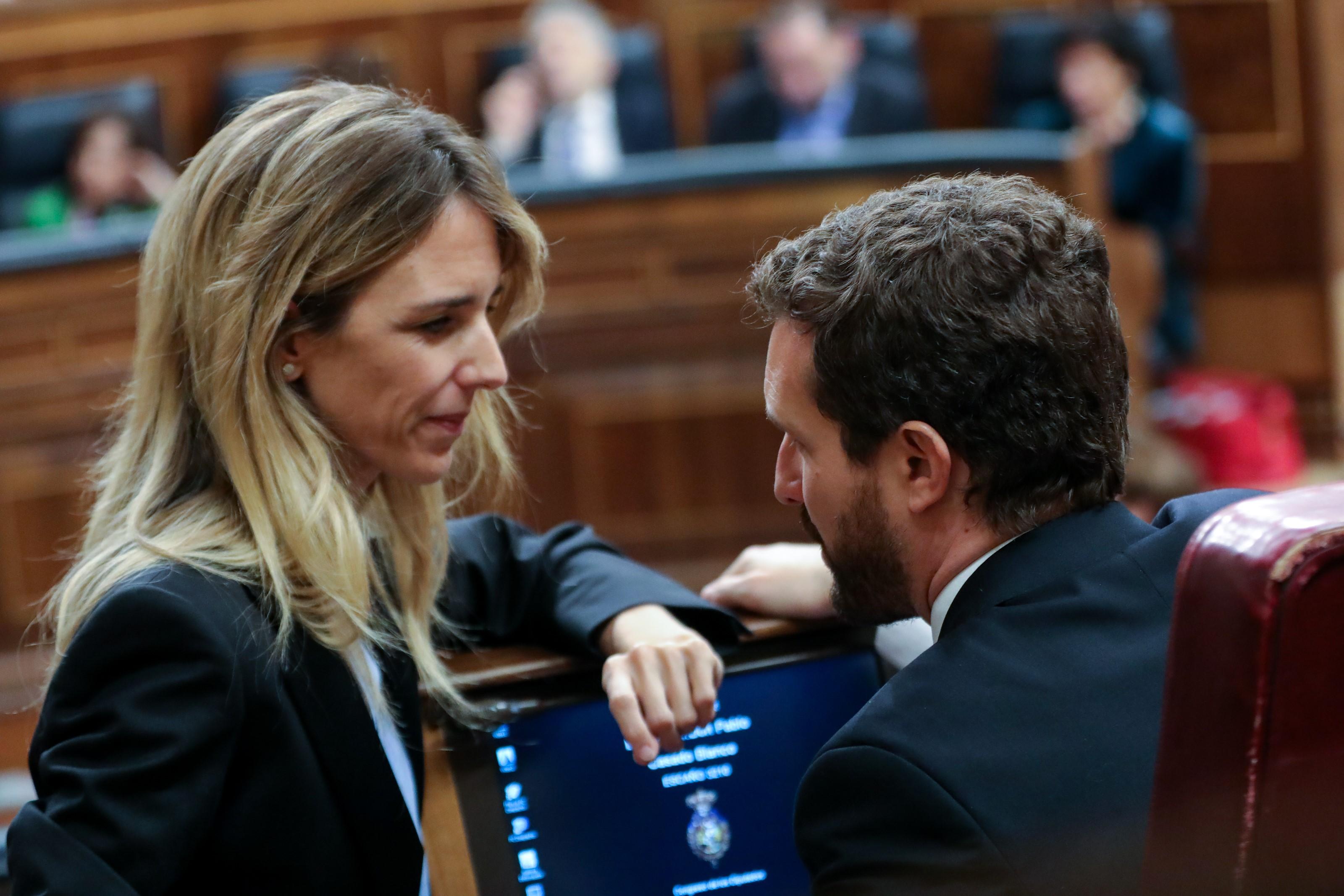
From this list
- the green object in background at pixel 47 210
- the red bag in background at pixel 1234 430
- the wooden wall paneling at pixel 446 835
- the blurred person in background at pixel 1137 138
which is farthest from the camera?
the green object in background at pixel 47 210

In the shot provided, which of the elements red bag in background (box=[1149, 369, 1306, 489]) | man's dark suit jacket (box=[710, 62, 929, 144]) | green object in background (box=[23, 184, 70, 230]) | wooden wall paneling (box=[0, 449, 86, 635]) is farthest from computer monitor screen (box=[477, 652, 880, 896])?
green object in background (box=[23, 184, 70, 230])

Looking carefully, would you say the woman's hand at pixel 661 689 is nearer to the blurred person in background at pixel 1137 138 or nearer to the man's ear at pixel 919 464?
the man's ear at pixel 919 464

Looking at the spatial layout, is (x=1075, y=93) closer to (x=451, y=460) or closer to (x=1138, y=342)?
(x=1138, y=342)

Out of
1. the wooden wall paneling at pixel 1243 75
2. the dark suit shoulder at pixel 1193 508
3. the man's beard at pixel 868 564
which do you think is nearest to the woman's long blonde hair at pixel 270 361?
the man's beard at pixel 868 564

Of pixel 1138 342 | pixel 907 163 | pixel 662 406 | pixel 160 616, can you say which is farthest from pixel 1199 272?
pixel 160 616

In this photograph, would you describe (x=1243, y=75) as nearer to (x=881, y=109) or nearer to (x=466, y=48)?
(x=881, y=109)

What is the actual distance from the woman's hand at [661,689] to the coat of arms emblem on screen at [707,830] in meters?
0.10

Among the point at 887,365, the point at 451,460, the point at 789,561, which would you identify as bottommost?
the point at 789,561

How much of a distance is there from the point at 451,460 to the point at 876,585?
479 mm

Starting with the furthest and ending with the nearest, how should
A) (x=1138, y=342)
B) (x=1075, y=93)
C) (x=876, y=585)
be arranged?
(x=1075, y=93) → (x=1138, y=342) → (x=876, y=585)

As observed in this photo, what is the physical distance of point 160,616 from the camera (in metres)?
1.09

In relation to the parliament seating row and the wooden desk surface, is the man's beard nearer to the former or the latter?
the wooden desk surface

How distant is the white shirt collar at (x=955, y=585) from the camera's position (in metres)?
1.10

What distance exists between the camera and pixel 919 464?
3.63 ft
